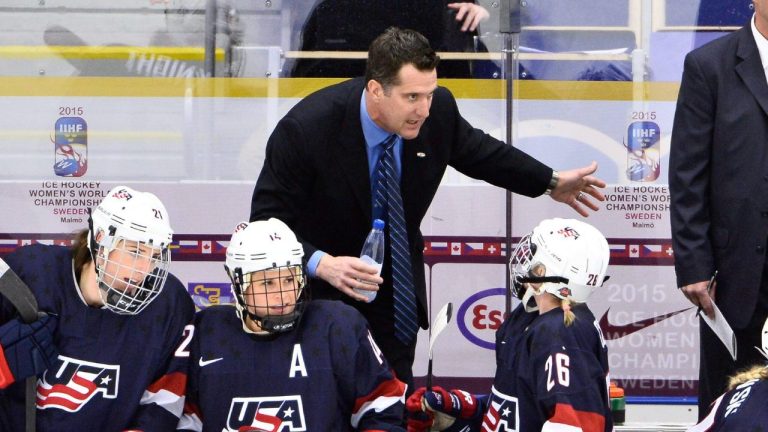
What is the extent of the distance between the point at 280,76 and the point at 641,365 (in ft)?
5.91

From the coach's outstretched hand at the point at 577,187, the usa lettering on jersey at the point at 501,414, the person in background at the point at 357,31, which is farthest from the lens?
the person in background at the point at 357,31

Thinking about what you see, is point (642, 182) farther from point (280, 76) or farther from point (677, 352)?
point (280, 76)

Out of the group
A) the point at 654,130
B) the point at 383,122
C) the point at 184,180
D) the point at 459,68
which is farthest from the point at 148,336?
the point at 654,130

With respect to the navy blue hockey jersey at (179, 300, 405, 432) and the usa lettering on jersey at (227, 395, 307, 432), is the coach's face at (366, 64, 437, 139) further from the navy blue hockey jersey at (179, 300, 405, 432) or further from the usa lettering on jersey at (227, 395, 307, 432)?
the usa lettering on jersey at (227, 395, 307, 432)

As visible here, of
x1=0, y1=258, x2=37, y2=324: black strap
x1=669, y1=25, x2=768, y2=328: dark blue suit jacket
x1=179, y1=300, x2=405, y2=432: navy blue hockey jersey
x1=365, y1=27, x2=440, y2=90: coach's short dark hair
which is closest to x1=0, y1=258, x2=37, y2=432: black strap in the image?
x1=0, y1=258, x2=37, y2=324: black strap

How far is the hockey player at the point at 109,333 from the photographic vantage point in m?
3.96

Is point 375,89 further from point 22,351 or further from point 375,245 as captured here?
point 22,351

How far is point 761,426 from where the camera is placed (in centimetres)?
348

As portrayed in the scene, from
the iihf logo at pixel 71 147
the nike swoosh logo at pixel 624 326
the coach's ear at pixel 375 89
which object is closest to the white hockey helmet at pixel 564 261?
the coach's ear at pixel 375 89

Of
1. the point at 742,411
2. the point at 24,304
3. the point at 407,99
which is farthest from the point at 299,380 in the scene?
the point at 742,411

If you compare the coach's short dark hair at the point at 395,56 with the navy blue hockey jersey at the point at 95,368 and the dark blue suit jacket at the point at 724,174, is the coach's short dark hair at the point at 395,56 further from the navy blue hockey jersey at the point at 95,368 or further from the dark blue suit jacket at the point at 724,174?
the navy blue hockey jersey at the point at 95,368

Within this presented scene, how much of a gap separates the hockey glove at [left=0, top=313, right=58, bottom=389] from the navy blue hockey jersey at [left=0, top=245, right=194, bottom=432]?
0.32ft

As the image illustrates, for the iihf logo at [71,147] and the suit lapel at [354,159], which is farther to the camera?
the iihf logo at [71,147]

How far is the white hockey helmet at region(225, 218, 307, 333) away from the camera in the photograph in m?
3.96
